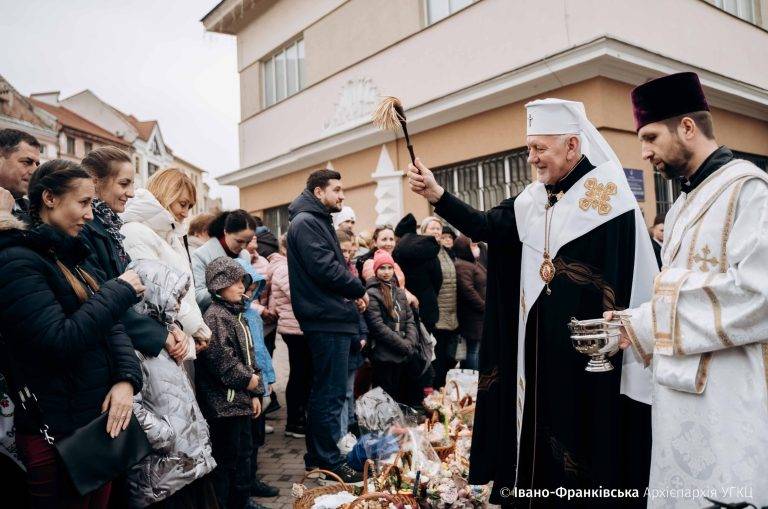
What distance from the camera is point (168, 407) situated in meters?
Answer: 2.70

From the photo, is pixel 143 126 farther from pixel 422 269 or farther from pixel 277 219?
pixel 422 269

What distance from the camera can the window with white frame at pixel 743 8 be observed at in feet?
35.2

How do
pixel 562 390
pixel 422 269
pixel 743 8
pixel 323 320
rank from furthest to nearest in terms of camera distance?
pixel 743 8 < pixel 422 269 < pixel 323 320 < pixel 562 390

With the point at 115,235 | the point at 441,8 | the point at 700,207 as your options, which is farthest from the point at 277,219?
the point at 700,207

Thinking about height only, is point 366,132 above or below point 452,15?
below

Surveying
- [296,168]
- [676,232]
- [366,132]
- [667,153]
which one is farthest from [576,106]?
[296,168]

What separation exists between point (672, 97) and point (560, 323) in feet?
3.69

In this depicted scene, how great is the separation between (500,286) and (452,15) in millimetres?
7790

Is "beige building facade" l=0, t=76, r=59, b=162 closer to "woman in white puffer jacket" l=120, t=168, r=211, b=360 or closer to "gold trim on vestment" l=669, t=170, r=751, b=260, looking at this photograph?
"woman in white puffer jacket" l=120, t=168, r=211, b=360

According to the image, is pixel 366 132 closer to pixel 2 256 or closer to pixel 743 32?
pixel 743 32

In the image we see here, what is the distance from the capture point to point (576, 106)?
2918mm

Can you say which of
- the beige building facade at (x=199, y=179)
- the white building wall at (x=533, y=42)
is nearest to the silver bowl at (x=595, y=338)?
the white building wall at (x=533, y=42)

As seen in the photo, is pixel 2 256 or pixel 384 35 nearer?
pixel 2 256

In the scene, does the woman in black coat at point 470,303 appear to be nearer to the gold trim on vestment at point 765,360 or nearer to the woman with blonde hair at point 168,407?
the woman with blonde hair at point 168,407
